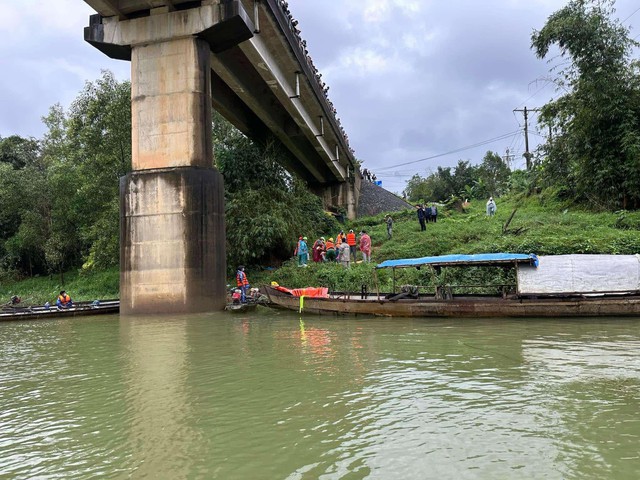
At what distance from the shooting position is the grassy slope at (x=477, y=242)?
1844 cm

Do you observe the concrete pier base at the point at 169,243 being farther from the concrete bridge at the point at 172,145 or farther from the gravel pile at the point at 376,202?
the gravel pile at the point at 376,202

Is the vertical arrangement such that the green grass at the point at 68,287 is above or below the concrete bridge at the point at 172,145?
below

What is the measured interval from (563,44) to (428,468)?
85.2 feet

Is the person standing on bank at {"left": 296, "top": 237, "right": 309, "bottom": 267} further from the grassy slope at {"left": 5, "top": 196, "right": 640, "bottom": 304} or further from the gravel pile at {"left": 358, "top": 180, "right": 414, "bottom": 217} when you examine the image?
the gravel pile at {"left": 358, "top": 180, "right": 414, "bottom": 217}

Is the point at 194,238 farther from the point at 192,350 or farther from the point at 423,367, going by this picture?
the point at 423,367

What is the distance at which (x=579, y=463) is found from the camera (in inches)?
158

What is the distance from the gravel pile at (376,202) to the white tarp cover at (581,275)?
33.7m

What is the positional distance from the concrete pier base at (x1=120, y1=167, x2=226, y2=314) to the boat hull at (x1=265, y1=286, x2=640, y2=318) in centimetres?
343

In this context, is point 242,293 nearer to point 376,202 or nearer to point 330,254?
point 330,254

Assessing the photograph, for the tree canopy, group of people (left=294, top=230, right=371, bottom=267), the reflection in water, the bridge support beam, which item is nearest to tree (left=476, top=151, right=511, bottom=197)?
the bridge support beam

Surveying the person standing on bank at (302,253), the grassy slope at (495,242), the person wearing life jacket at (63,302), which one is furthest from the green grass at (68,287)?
the person standing on bank at (302,253)

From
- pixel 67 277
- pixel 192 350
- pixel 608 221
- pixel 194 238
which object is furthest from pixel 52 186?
pixel 608 221

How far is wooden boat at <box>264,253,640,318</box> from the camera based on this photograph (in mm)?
13016

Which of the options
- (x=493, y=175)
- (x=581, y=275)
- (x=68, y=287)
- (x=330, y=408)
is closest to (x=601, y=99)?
(x=581, y=275)
